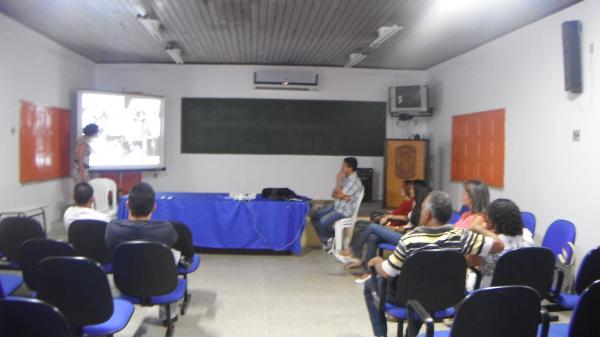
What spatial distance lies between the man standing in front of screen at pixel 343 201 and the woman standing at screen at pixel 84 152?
351 cm

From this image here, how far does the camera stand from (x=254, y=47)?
6.91m

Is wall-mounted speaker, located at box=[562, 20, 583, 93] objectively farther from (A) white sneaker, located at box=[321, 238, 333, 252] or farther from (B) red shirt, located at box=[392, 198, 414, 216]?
(A) white sneaker, located at box=[321, 238, 333, 252]

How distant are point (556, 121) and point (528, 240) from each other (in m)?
2.31

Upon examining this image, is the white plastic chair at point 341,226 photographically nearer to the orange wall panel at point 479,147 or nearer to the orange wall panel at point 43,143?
the orange wall panel at point 479,147

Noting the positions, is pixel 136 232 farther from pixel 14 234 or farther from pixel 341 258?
pixel 341 258

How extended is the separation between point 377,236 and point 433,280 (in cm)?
187

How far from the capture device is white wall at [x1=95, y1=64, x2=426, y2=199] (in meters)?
8.35

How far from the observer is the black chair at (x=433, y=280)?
2.45 metres

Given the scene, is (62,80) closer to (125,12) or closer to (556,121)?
(125,12)

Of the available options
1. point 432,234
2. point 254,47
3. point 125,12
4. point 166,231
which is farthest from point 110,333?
point 254,47

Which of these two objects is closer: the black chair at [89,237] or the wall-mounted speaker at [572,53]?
the black chair at [89,237]

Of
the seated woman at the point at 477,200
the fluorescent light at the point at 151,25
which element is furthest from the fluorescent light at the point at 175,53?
the seated woman at the point at 477,200

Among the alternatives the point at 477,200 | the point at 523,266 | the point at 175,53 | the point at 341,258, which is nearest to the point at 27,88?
the point at 175,53

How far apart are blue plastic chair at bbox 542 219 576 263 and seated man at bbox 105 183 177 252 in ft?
9.34
